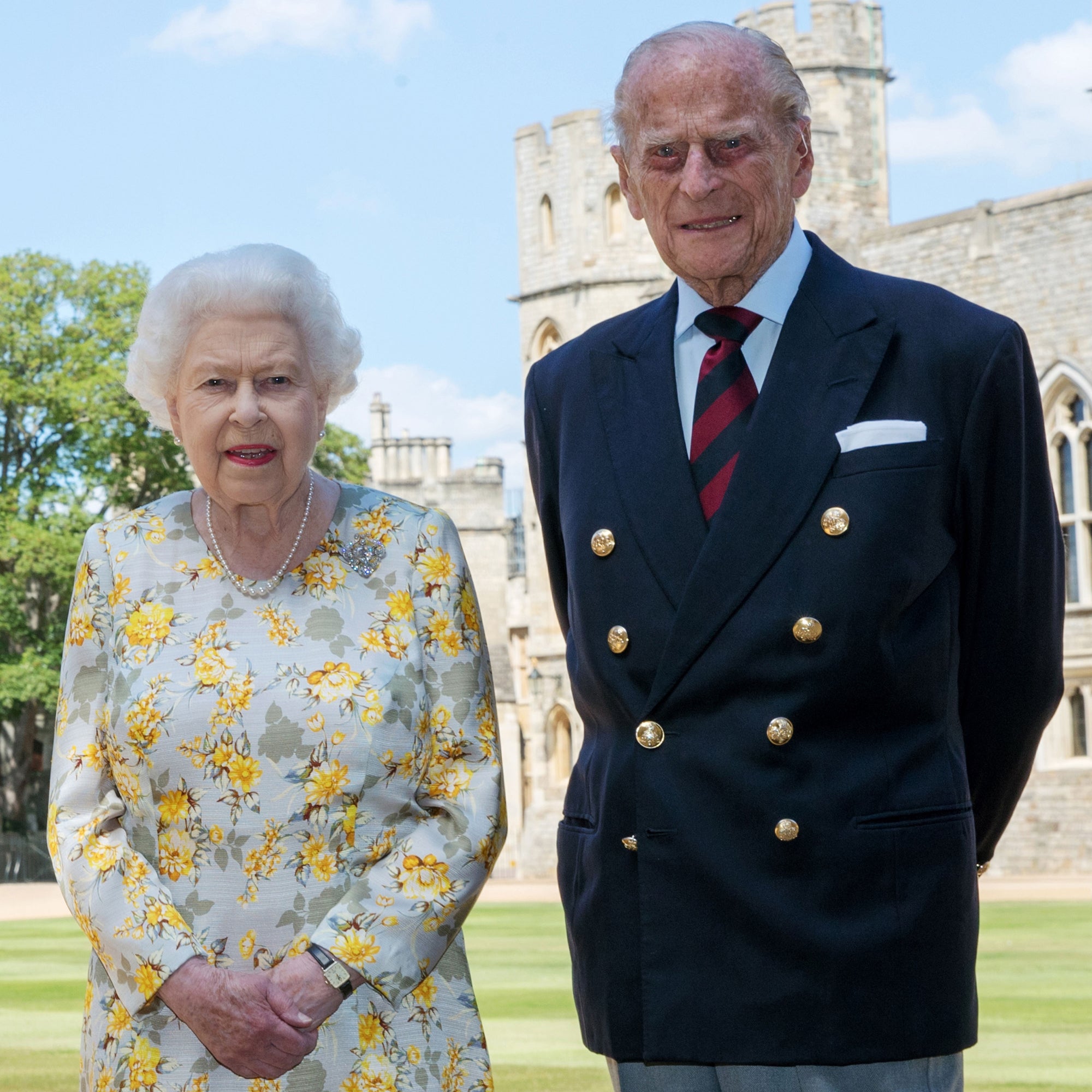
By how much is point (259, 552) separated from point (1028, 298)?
23.9m

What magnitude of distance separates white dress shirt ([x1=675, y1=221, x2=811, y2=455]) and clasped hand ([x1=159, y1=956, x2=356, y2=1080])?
1128 mm

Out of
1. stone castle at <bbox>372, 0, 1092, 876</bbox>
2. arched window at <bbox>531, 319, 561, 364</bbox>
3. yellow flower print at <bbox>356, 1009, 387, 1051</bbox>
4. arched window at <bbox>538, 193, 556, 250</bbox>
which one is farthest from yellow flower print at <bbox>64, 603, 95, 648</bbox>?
arched window at <bbox>538, 193, 556, 250</bbox>

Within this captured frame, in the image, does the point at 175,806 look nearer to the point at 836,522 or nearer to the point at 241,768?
the point at 241,768

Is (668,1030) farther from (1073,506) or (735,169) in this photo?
(1073,506)

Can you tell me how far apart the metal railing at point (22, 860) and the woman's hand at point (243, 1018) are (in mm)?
32283

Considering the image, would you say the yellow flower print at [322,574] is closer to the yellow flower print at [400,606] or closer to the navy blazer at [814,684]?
the yellow flower print at [400,606]

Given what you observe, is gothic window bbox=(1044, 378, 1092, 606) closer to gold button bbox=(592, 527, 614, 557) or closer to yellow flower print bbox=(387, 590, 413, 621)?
yellow flower print bbox=(387, 590, 413, 621)

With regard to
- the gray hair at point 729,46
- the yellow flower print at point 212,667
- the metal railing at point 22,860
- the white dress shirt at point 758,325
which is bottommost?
the metal railing at point 22,860

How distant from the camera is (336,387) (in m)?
3.46

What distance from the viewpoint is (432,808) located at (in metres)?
3.32

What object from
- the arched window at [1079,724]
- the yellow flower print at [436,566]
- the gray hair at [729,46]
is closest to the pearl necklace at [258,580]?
the yellow flower print at [436,566]

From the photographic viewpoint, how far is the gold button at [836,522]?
2.81m

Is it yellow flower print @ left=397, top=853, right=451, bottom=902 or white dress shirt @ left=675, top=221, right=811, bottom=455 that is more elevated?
white dress shirt @ left=675, top=221, right=811, bottom=455

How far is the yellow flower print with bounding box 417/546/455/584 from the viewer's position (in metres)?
3.41
